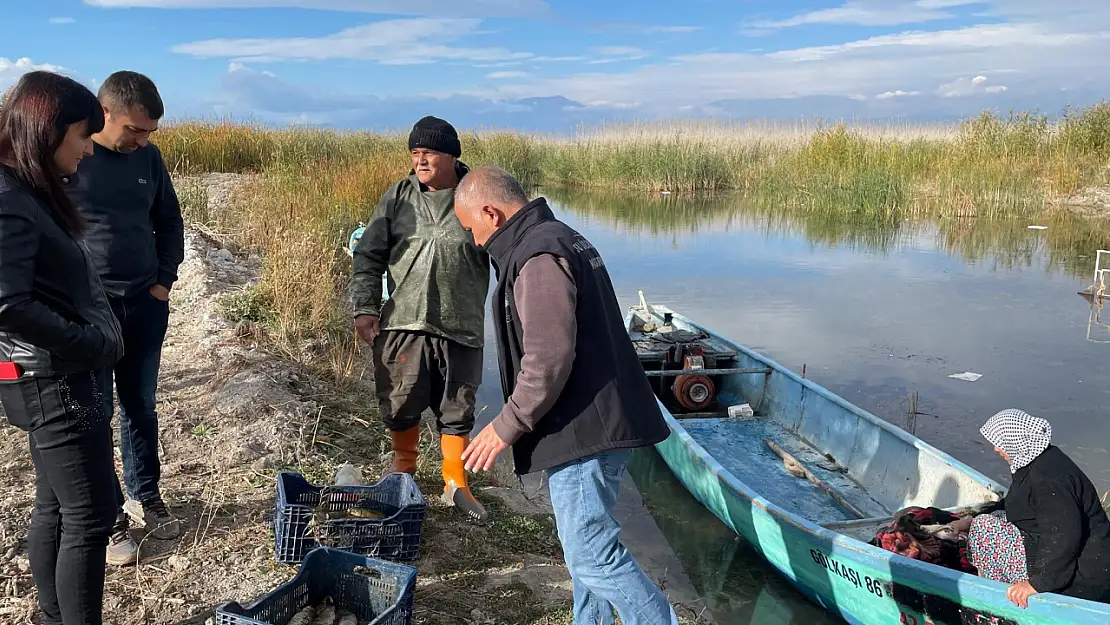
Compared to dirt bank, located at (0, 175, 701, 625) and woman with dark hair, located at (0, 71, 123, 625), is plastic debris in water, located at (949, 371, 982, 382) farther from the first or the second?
woman with dark hair, located at (0, 71, 123, 625)

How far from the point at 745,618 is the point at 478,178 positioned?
3.16 metres

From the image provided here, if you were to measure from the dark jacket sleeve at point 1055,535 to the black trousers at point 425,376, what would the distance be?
246cm

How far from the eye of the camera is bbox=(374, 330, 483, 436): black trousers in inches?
158

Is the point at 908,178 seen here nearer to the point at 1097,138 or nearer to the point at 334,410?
the point at 1097,138

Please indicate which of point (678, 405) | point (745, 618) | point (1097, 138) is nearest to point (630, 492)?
point (678, 405)

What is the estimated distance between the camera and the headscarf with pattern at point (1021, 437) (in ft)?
10.7

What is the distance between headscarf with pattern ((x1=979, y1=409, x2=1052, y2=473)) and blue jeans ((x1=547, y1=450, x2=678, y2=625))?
5.32 ft

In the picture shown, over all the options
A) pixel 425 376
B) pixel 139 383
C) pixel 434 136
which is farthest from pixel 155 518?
pixel 434 136

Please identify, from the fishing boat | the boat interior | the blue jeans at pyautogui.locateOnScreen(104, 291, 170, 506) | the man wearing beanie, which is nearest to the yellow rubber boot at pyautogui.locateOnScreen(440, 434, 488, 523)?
the man wearing beanie

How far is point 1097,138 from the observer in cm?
2072

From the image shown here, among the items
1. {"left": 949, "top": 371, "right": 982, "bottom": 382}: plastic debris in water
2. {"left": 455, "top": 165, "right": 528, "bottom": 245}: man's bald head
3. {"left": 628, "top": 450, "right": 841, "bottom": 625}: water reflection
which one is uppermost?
{"left": 455, "top": 165, "right": 528, "bottom": 245}: man's bald head

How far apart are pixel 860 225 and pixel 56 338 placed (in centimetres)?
1856

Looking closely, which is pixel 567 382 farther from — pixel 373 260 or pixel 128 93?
pixel 128 93

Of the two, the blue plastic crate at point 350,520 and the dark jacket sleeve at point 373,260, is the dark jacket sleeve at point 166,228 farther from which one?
the blue plastic crate at point 350,520
